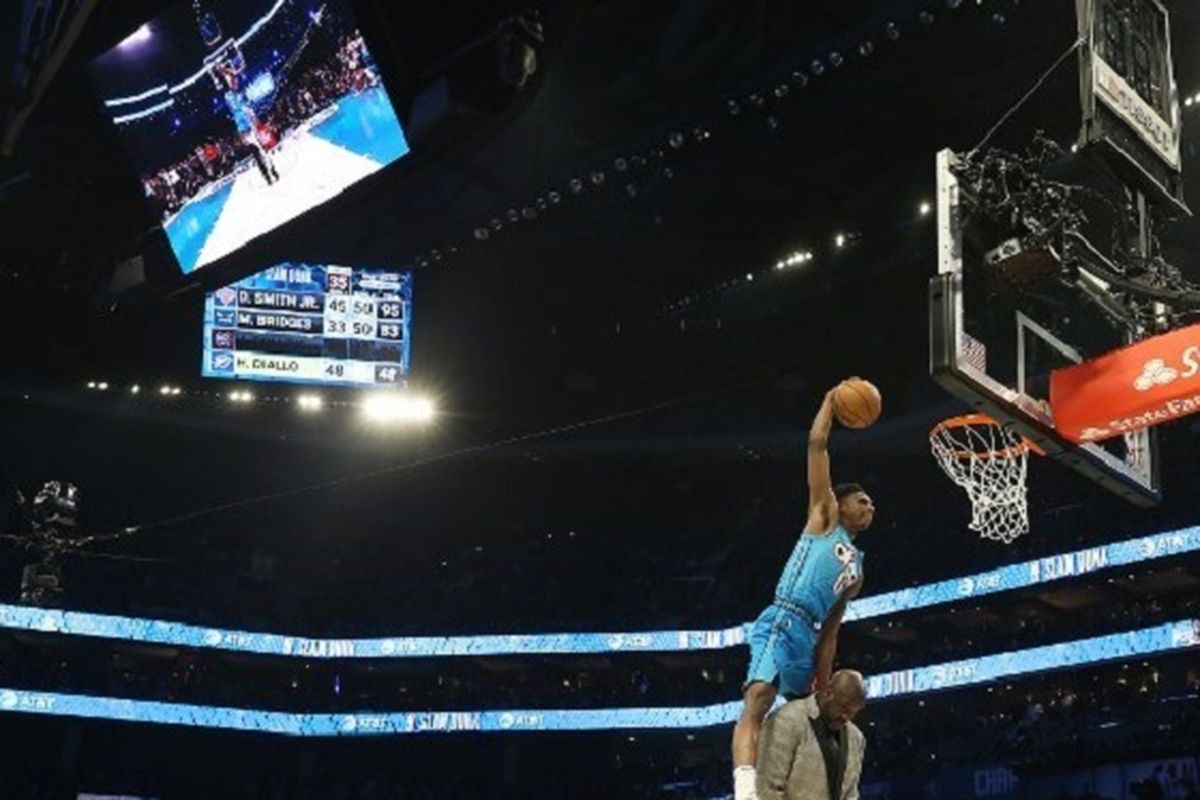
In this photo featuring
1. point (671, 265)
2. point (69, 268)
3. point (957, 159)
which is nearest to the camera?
point (957, 159)

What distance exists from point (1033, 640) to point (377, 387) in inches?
431

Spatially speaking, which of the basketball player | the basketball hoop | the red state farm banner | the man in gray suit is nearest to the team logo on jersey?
the basketball player

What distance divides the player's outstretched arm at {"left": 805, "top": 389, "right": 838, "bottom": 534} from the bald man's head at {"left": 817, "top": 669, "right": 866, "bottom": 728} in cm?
80

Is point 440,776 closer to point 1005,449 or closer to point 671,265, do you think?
point 671,265

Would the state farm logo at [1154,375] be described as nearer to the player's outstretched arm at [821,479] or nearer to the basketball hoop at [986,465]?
the basketball hoop at [986,465]

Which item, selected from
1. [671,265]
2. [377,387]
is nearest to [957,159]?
[377,387]

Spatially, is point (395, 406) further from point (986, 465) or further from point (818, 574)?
point (818, 574)

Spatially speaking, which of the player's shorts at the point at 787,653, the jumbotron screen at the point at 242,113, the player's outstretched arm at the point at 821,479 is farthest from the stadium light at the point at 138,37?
the player's shorts at the point at 787,653

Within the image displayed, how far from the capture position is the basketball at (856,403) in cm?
625

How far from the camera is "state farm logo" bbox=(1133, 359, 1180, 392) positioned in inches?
318

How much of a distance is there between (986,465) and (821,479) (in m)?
4.77

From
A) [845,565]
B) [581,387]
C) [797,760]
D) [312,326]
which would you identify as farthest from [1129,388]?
[581,387]

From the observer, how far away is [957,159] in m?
8.31

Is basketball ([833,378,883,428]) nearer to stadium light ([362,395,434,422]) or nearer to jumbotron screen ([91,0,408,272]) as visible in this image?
jumbotron screen ([91,0,408,272])
